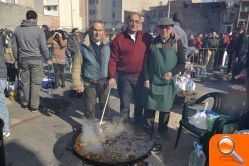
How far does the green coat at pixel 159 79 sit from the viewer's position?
416cm

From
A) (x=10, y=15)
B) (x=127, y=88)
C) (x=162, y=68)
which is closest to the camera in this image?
(x=162, y=68)

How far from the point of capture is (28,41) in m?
5.63

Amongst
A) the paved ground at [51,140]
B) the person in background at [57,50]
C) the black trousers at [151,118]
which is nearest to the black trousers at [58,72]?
the person in background at [57,50]

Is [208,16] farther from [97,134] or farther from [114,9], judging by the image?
[97,134]

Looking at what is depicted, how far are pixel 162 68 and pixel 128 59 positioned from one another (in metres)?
0.63

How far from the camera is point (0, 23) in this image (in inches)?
1142

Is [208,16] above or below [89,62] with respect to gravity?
above

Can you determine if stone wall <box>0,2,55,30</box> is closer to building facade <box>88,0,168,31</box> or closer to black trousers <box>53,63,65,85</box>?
black trousers <box>53,63,65,85</box>

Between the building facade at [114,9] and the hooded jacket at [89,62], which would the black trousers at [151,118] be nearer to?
the hooded jacket at [89,62]

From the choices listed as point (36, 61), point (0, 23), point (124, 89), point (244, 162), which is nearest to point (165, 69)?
point (124, 89)

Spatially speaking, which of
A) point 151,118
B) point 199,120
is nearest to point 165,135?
point 151,118

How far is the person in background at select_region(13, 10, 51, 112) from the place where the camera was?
5645 mm

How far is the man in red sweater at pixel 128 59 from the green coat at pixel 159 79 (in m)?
0.22

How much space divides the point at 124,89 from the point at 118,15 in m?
59.0
